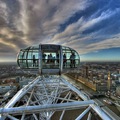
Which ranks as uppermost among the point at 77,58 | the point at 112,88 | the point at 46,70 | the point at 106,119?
the point at 77,58

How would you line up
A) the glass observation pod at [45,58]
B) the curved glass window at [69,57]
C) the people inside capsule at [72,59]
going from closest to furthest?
the glass observation pod at [45,58] → the curved glass window at [69,57] → the people inside capsule at [72,59]

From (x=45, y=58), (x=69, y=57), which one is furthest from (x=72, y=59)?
(x=45, y=58)

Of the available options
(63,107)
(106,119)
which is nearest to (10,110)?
(63,107)

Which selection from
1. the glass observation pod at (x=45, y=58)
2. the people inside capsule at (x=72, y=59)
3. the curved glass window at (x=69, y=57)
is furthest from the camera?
the people inside capsule at (x=72, y=59)

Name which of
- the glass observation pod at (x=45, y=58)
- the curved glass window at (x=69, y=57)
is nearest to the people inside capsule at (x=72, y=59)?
the curved glass window at (x=69, y=57)

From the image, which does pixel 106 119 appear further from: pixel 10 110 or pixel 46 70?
pixel 46 70

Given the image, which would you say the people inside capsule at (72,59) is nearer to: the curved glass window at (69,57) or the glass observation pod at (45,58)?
the curved glass window at (69,57)

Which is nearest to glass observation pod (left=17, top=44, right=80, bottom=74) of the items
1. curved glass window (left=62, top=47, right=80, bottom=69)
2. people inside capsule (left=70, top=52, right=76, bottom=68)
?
curved glass window (left=62, top=47, right=80, bottom=69)

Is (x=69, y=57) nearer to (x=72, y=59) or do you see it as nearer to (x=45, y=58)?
(x=72, y=59)
